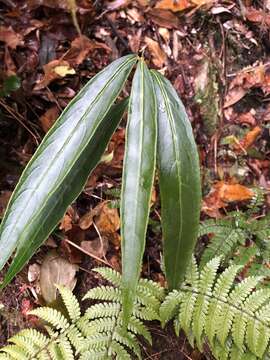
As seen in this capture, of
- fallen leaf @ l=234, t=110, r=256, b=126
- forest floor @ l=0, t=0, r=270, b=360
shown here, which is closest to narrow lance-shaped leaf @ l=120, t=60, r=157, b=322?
forest floor @ l=0, t=0, r=270, b=360

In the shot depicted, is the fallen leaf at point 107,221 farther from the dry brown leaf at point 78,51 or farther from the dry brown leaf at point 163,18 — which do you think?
the dry brown leaf at point 163,18

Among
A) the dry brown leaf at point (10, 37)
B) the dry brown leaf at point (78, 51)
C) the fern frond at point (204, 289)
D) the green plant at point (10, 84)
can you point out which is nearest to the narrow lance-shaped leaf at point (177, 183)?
the fern frond at point (204, 289)

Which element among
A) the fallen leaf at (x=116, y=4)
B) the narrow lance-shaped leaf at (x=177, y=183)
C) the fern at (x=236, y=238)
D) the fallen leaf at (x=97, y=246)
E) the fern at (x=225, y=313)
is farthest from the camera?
the fallen leaf at (x=116, y=4)

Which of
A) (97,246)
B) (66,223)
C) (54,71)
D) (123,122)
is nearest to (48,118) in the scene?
(54,71)

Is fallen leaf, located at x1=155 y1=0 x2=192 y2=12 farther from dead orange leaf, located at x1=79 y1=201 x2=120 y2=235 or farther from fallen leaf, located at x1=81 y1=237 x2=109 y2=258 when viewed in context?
fallen leaf, located at x1=81 y1=237 x2=109 y2=258

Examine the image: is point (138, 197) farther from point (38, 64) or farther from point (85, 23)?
point (85, 23)

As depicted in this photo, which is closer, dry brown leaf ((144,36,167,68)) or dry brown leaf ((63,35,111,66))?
dry brown leaf ((63,35,111,66))

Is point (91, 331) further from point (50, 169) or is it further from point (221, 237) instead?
point (50, 169)
